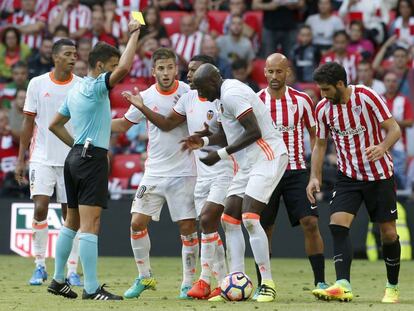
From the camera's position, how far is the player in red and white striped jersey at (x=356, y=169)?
10.4 m

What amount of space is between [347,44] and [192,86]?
9328mm

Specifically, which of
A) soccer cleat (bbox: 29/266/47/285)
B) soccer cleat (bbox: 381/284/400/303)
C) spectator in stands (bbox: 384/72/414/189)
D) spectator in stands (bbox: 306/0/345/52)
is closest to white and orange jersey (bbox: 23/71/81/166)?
soccer cleat (bbox: 29/266/47/285)

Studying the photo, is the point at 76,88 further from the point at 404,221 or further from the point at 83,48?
the point at 83,48

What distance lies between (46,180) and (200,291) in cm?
281

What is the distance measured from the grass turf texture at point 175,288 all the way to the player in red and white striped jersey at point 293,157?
0.51m

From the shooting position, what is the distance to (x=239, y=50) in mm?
20250

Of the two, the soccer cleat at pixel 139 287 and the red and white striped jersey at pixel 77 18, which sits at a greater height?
the red and white striped jersey at pixel 77 18

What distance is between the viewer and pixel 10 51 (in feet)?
68.4

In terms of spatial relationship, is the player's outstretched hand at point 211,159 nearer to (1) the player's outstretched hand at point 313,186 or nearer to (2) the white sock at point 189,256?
(1) the player's outstretched hand at point 313,186

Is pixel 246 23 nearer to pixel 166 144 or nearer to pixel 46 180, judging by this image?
pixel 46 180

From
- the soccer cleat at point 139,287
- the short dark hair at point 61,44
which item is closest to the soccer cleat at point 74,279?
the soccer cleat at point 139,287

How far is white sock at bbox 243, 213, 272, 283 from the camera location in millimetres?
10258

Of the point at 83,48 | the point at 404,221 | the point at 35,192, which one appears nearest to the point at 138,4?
the point at 83,48

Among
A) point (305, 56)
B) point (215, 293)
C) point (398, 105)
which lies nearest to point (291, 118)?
point (215, 293)
